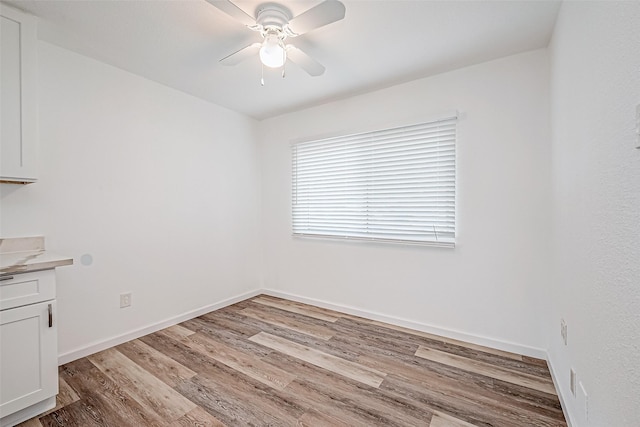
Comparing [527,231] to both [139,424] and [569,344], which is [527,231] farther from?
[139,424]

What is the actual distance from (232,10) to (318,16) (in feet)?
1.53

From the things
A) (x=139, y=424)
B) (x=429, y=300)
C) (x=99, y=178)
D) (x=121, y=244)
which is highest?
(x=99, y=178)

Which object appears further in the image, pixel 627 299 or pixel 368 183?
pixel 368 183

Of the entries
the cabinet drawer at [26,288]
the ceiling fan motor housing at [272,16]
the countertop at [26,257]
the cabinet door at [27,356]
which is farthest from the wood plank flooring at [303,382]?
the ceiling fan motor housing at [272,16]

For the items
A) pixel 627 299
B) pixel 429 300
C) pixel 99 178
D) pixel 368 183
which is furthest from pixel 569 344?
pixel 99 178

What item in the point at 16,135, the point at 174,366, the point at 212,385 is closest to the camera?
the point at 16,135

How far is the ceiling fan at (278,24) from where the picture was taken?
1.46m

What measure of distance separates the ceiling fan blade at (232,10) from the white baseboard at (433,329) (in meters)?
2.77

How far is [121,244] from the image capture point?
2.49 m

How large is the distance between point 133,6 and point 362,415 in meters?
2.83

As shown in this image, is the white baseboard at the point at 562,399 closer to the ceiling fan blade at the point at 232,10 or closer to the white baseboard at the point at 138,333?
the ceiling fan blade at the point at 232,10

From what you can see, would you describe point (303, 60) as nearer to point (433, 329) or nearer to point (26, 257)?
point (26, 257)

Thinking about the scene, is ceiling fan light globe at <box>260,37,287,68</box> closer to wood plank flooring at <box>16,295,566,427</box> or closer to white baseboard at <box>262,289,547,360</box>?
wood plank flooring at <box>16,295,566,427</box>

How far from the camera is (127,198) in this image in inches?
99.8
